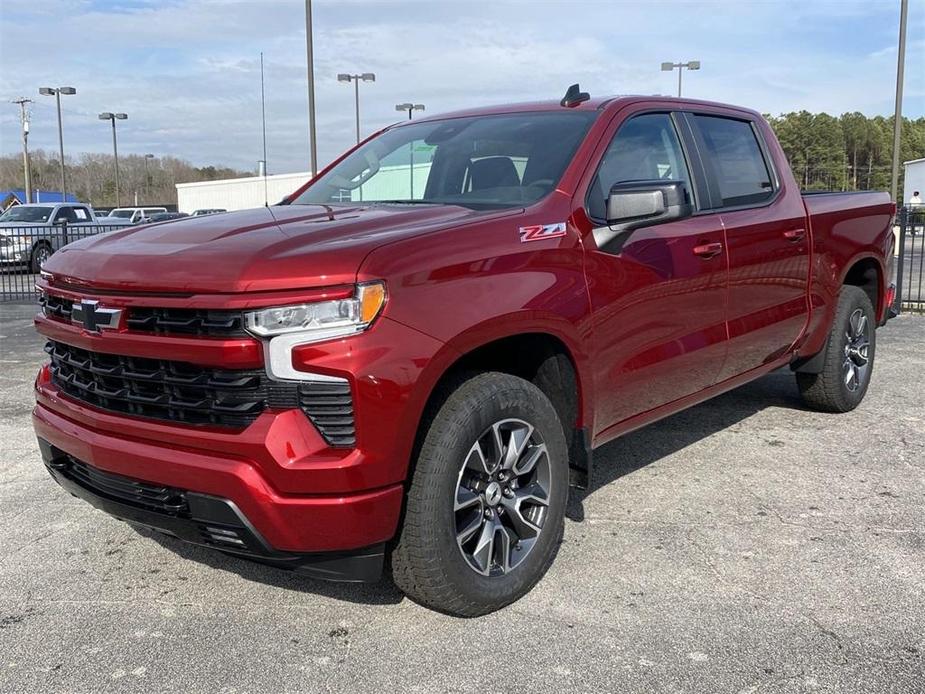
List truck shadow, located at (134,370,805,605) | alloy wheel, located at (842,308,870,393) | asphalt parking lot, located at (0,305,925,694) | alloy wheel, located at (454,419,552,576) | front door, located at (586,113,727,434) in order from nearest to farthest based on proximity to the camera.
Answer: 1. asphalt parking lot, located at (0,305,925,694)
2. alloy wheel, located at (454,419,552,576)
3. truck shadow, located at (134,370,805,605)
4. front door, located at (586,113,727,434)
5. alloy wheel, located at (842,308,870,393)

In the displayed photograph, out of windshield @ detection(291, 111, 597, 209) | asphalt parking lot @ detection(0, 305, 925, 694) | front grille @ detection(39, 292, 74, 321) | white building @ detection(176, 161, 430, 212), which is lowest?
asphalt parking lot @ detection(0, 305, 925, 694)

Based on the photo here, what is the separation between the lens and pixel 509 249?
304cm

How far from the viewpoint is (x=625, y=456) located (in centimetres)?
496

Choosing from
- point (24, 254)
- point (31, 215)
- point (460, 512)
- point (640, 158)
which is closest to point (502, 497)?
point (460, 512)

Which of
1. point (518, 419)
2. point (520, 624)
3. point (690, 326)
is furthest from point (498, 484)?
point (690, 326)

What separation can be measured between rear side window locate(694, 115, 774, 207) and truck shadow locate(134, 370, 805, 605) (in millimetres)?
1531

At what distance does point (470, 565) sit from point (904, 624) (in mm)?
1529

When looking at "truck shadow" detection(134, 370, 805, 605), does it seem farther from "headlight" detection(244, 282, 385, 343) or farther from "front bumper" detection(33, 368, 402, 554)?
"headlight" detection(244, 282, 385, 343)

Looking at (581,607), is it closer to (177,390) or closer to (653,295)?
(653,295)

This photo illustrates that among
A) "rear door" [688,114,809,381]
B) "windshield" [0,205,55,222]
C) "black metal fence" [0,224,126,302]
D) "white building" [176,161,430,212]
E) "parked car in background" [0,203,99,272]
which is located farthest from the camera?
"white building" [176,161,430,212]

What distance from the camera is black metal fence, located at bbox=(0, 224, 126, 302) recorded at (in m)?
14.8

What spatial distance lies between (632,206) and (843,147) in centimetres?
9893

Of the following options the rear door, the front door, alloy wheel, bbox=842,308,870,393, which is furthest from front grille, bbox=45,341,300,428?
alloy wheel, bbox=842,308,870,393

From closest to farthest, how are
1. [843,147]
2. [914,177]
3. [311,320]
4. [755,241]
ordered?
[311,320], [755,241], [914,177], [843,147]
